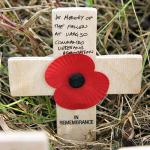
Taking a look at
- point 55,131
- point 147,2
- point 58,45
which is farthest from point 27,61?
point 147,2

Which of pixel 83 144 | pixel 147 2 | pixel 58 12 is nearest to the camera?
pixel 58 12

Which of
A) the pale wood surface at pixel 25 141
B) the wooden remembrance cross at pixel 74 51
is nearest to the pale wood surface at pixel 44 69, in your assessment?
the wooden remembrance cross at pixel 74 51

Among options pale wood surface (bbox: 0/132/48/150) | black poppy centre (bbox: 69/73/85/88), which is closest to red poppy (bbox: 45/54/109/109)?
black poppy centre (bbox: 69/73/85/88)

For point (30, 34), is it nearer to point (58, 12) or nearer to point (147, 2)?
point (58, 12)

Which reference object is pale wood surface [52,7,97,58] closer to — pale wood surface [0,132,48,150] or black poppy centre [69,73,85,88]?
black poppy centre [69,73,85,88]

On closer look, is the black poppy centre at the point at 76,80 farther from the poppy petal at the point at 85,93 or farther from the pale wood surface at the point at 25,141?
the pale wood surface at the point at 25,141

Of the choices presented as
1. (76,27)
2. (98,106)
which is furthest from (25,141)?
(98,106)

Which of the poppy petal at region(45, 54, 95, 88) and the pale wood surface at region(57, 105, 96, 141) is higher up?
the poppy petal at region(45, 54, 95, 88)

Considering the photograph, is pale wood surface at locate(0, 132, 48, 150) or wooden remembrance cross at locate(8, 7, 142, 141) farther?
wooden remembrance cross at locate(8, 7, 142, 141)
